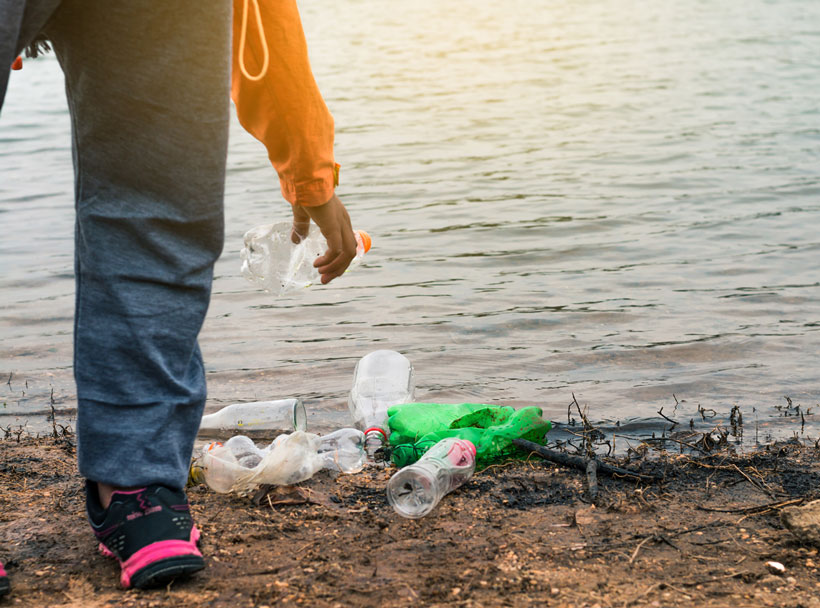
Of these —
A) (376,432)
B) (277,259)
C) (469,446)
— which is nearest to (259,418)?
(376,432)

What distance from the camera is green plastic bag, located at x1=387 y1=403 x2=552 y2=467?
3.23 m

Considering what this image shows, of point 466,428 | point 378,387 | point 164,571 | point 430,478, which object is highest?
point 164,571

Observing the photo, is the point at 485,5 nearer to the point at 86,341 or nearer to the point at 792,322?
the point at 792,322

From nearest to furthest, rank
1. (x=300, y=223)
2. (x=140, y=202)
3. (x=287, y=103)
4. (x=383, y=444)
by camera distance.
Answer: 1. (x=140, y=202)
2. (x=287, y=103)
3. (x=300, y=223)
4. (x=383, y=444)

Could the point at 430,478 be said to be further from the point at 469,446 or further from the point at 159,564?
the point at 159,564

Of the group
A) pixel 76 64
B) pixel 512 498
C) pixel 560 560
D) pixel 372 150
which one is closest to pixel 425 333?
pixel 512 498

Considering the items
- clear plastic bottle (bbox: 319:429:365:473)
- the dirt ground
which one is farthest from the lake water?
the dirt ground

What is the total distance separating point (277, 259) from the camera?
4.15 metres

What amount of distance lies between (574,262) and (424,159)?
4328 mm

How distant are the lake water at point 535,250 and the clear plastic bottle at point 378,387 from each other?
4.4 inches

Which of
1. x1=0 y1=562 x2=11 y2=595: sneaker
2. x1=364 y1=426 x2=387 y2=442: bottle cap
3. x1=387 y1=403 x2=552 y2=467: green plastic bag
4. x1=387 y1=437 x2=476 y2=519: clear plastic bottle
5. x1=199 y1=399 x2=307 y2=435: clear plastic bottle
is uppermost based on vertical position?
x1=0 y1=562 x2=11 y2=595: sneaker

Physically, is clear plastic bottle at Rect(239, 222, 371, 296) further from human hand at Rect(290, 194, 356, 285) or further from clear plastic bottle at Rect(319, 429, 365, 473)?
human hand at Rect(290, 194, 356, 285)

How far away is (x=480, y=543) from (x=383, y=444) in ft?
3.39

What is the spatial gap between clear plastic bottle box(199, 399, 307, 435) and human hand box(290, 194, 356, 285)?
128 cm
